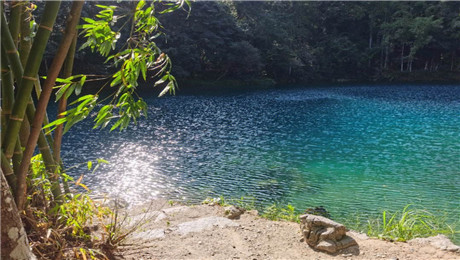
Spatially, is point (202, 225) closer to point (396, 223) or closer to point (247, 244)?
point (247, 244)

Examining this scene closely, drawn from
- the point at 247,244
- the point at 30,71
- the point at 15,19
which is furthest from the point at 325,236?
the point at 15,19

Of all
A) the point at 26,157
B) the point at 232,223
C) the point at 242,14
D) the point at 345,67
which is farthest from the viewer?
the point at 345,67

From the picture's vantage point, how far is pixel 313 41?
37.5 m

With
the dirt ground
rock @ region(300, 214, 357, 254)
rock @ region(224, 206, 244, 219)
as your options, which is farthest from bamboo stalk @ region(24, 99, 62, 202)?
rock @ region(224, 206, 244, 219)

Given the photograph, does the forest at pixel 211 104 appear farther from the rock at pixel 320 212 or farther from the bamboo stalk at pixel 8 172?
the rock at pixel 320 212

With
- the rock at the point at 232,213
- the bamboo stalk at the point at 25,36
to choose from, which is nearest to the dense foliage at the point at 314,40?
the rock at the point at 232,213

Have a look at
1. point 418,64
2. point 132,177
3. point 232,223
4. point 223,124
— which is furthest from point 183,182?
point 418,64

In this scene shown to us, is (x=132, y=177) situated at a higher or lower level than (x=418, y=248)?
A: lower

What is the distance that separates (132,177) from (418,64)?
35.2m

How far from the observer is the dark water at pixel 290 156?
23.2ft

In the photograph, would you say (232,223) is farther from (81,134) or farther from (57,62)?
(81,134)

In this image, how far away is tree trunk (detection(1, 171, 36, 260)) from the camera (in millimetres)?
1305

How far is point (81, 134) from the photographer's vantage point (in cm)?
1223

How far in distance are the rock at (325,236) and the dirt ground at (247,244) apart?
6 centimetres
